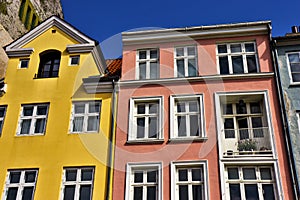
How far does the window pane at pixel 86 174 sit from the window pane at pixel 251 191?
21.7ft

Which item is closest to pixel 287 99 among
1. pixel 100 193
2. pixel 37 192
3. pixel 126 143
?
pixel 126 143

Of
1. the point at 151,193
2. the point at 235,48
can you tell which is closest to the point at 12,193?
the point at 151,193

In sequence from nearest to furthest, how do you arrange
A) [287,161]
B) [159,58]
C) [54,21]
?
[287,161] → [159,58] → [54,21]

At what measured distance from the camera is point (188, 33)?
1995cm

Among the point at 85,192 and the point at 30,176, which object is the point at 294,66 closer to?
the point at 85,192

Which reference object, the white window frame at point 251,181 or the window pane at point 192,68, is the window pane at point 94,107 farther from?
the white window frame at point 251,181

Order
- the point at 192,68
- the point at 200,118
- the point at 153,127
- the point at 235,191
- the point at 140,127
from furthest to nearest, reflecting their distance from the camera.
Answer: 1. the point at 192,68
2. the point at 140,127
3. the point at 153,127
4. the point at 200,118
5. the point at 235,191

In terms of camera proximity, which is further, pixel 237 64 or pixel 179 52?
pixel 179 52

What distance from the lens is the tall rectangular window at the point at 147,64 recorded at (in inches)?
766

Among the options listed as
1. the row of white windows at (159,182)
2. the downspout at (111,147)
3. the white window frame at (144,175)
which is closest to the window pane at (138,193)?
the row of white windows at (159,182)

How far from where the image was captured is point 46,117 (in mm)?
18266

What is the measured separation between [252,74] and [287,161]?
4.53 m

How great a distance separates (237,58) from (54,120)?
953 centimetres

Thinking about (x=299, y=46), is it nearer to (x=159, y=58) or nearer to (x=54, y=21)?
(x=159, y=58)
